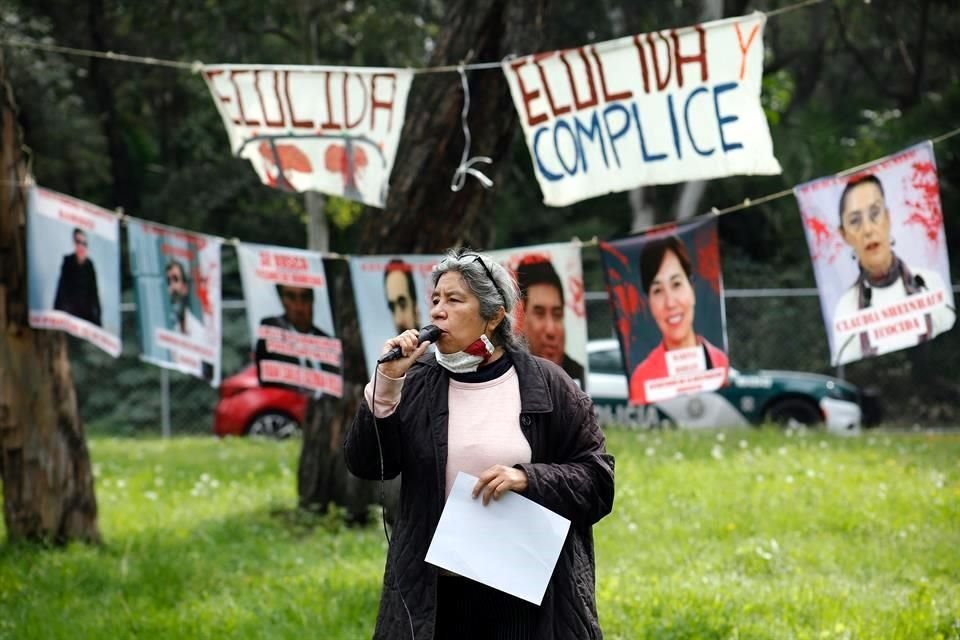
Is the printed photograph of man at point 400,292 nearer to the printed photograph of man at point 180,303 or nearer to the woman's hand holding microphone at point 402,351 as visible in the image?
the printed photograph of man at point 180,303

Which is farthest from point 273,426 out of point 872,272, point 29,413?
Result: point 872,272

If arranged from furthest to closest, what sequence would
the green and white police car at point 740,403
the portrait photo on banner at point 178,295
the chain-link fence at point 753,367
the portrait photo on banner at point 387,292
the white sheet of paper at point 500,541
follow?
the chain-link fence at point 753,367 → the green and white police car at point 740,403 → the portrait photo on banner at point 178,295 → the portrait photo on banner at point 387,292 → the white sheet of paper at point 500,541

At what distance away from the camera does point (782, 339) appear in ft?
55.6

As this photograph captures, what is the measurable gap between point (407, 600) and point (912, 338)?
2.90 metres

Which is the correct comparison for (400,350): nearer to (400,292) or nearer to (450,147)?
(400,292)

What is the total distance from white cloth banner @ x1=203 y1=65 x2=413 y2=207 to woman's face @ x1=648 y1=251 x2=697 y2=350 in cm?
152

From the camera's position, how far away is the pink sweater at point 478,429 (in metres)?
3.67

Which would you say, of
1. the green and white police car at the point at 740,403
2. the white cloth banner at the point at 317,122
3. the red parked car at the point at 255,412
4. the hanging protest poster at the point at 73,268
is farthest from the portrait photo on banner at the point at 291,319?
the red parked car at the point at 255,412

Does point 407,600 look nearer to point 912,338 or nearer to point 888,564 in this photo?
point 912,338

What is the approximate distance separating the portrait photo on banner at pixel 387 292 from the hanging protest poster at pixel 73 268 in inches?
64.3

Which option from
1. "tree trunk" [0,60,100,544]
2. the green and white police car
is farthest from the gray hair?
the green and white police car

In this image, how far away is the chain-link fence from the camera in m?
16.9

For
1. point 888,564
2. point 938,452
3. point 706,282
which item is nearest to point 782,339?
point 938,452

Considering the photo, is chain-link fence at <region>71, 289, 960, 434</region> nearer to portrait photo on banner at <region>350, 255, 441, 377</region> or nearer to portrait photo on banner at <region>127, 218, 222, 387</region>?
portrait photo on banner at <region>127, 218, 222, 387</region>
